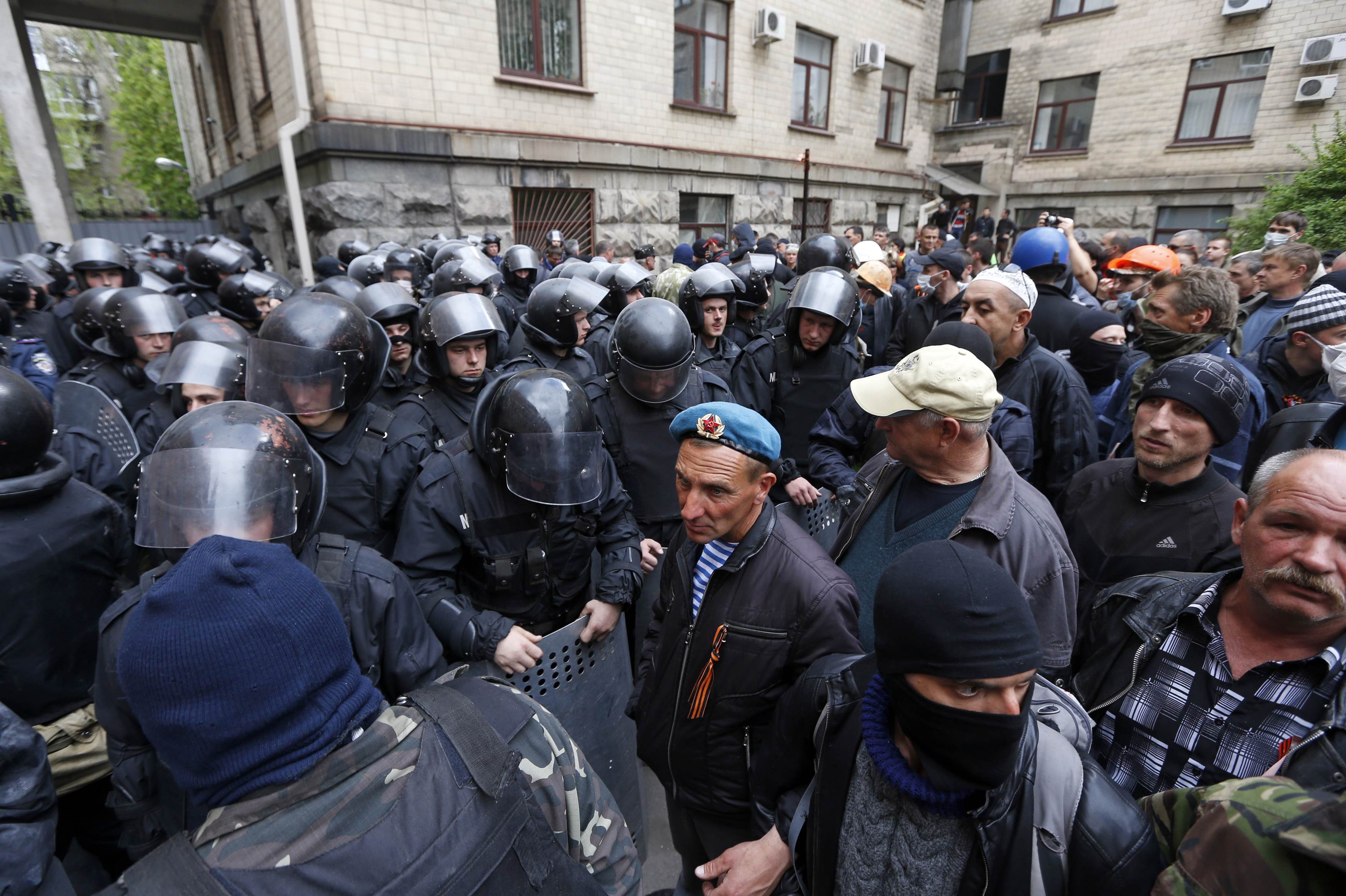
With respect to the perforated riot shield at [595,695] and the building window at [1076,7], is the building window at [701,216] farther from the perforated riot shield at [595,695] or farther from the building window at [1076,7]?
the perforated riot shield at [595,695]

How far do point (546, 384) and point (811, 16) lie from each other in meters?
15.8

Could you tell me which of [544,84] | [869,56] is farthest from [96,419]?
[869,56]

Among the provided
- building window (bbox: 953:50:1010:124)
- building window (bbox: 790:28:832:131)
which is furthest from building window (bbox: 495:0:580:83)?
building window (bbox: 953:50:1010:124)

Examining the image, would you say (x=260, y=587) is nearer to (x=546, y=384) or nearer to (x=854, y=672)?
(x=854, y=672)

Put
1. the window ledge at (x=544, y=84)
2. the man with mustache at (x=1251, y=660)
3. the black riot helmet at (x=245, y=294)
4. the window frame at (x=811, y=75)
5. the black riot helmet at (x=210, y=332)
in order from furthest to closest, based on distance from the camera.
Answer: the window frame at (x=811, y=75)
the window ledge at (x=544, y=84)
the black riot helmet at (x=245, y=294)
the black riot helmet at (x=210, y=332)
the man with mustache at (x=1251, y=660)

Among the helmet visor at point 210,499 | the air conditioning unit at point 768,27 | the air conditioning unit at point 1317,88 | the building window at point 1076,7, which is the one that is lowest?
the helmet visor at point 210,499

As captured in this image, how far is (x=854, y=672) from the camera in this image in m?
1.34

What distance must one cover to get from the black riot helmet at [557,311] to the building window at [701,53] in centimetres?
1007

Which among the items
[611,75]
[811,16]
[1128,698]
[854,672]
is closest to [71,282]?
[611,75]

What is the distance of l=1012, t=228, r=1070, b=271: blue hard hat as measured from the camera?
3.93 metres

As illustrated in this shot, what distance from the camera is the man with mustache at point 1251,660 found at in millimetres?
1234

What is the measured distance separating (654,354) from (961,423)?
156cm

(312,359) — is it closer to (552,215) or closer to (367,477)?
(367,477)

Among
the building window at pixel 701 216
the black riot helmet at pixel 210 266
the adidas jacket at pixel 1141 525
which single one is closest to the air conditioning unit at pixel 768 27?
the building window at pixel 701 216
